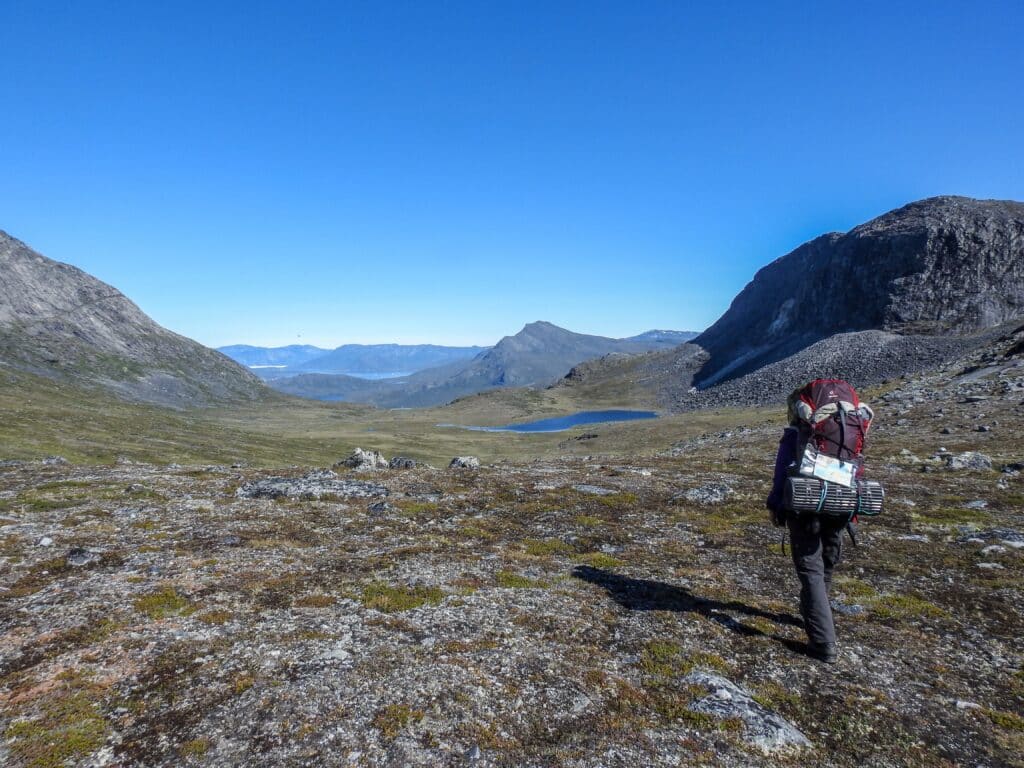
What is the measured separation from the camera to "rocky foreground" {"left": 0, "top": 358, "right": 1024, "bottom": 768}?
7344mm

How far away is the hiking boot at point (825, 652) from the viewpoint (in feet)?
31.7

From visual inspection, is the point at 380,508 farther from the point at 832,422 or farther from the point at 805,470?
the point at 832,422

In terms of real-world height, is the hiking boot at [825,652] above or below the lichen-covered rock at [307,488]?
below

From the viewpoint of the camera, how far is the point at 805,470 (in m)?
10.1

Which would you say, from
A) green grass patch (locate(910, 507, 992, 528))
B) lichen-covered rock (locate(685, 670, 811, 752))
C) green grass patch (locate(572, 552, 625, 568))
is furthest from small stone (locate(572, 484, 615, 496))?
lichen-covered rock (locate(685, 670, 811, 752))

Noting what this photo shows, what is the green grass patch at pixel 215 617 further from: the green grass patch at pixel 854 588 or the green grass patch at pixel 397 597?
the green grass patch at pixel 854 588

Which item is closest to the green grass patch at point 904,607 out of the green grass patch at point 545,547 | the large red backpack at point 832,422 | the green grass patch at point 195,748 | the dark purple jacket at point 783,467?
the large red backpack at point 832,422

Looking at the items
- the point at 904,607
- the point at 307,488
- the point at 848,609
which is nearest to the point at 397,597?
the point at 848,609

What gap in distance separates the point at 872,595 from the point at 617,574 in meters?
6.24

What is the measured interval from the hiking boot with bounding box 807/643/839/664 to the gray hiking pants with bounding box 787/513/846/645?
0.25ft

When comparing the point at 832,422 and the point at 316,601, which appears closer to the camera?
the point at 832,422

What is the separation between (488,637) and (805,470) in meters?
7.31

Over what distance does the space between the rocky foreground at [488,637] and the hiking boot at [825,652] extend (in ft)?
0.69

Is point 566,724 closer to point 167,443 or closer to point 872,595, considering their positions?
point 872,595
